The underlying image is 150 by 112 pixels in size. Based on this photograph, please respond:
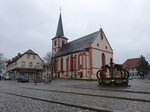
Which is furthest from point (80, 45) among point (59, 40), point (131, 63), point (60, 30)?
point (131, 63)

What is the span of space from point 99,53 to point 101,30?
27.2 feet

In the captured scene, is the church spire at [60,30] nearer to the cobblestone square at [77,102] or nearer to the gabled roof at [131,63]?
the gabled roof at [131,63]

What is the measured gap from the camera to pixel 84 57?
52062 millimetres

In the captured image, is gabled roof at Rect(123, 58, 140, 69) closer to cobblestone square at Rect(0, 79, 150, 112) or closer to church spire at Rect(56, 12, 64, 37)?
church spire at Rect(56, 12, 64, 37)

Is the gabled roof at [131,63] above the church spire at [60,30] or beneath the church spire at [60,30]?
beneath

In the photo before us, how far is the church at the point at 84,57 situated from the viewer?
51.8 metres

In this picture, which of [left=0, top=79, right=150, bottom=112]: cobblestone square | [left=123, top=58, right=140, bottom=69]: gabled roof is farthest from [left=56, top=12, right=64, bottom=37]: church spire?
[left=0, top=79, right=150, bottom=112]: cobblestone square

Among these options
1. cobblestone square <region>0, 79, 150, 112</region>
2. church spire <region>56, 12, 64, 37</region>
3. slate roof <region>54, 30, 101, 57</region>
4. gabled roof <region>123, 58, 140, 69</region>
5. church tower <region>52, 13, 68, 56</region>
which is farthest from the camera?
gabled roof <region>123, 58, 140, 69</region>

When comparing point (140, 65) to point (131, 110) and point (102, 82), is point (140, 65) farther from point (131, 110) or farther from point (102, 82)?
point (131, 110)

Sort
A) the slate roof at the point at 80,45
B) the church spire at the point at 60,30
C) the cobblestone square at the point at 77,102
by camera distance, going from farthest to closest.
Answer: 1. the church spire at the point at 60,30
2. the slate roof at the point at 80,45
3. the cobblestone square at the point at 77,102

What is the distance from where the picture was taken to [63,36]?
70.9 meters

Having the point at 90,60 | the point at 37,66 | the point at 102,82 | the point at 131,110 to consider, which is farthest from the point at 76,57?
the point at 131,110

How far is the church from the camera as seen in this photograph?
2037 inches

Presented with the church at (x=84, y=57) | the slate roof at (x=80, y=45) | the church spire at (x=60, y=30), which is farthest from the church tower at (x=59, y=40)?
the slate roof at (x=80, y=45)
